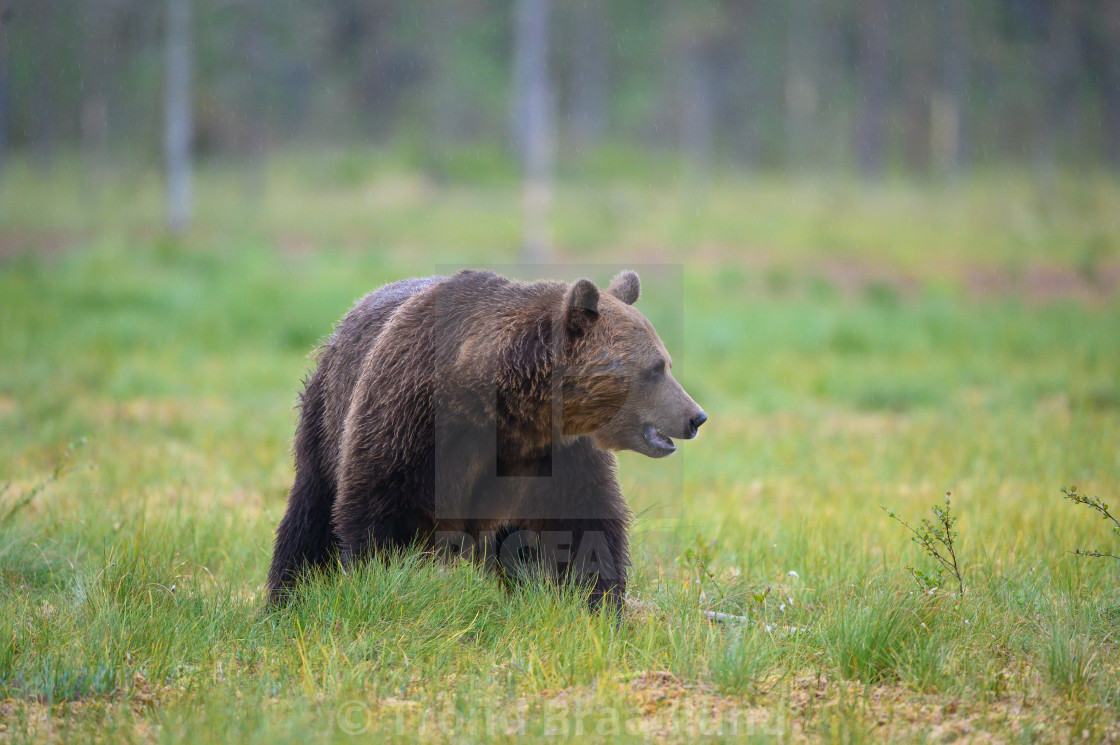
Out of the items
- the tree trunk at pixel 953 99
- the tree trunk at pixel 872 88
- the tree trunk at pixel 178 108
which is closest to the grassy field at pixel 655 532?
the tree trunk at pixel 178 108

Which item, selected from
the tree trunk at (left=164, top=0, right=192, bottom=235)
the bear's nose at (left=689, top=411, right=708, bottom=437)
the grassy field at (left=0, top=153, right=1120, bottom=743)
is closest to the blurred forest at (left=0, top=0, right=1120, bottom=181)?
the tree trunk at (left=164, top=0, right=192, bottom=235)

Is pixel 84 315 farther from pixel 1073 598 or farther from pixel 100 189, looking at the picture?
pixel 100 189

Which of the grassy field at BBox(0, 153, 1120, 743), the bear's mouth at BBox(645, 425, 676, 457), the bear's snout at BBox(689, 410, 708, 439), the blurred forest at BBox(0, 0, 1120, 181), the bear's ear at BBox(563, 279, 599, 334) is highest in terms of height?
the blurred forest at BBox(0, 0, 1120, 181)

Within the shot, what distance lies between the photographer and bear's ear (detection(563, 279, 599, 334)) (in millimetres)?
4246

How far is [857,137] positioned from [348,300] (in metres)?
29.4

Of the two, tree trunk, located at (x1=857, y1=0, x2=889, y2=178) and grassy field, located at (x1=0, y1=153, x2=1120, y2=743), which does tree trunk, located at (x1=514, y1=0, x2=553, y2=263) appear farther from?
tree trunk, located at (x1=857, y1=0, x2=889, y2=178)

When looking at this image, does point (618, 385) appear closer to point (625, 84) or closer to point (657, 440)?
point (657, 440)

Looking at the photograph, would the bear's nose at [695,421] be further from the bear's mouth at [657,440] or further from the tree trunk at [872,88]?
the tree trunk at [872,88]

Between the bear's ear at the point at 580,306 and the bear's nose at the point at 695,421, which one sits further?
the bear's nose at the point at 695,421

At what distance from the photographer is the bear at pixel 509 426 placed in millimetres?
4344

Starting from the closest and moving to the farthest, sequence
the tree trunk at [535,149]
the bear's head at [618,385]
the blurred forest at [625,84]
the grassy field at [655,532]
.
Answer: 1. the grassy field at [655,532]
2. the bear's head at [618,385]
3. the tree trunk at [535,149]
4. the blurred forest at [625,84]

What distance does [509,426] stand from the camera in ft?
14.3

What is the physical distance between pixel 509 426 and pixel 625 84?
1493 inches

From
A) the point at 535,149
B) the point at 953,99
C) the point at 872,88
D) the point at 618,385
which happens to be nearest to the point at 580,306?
the point at 618,385
